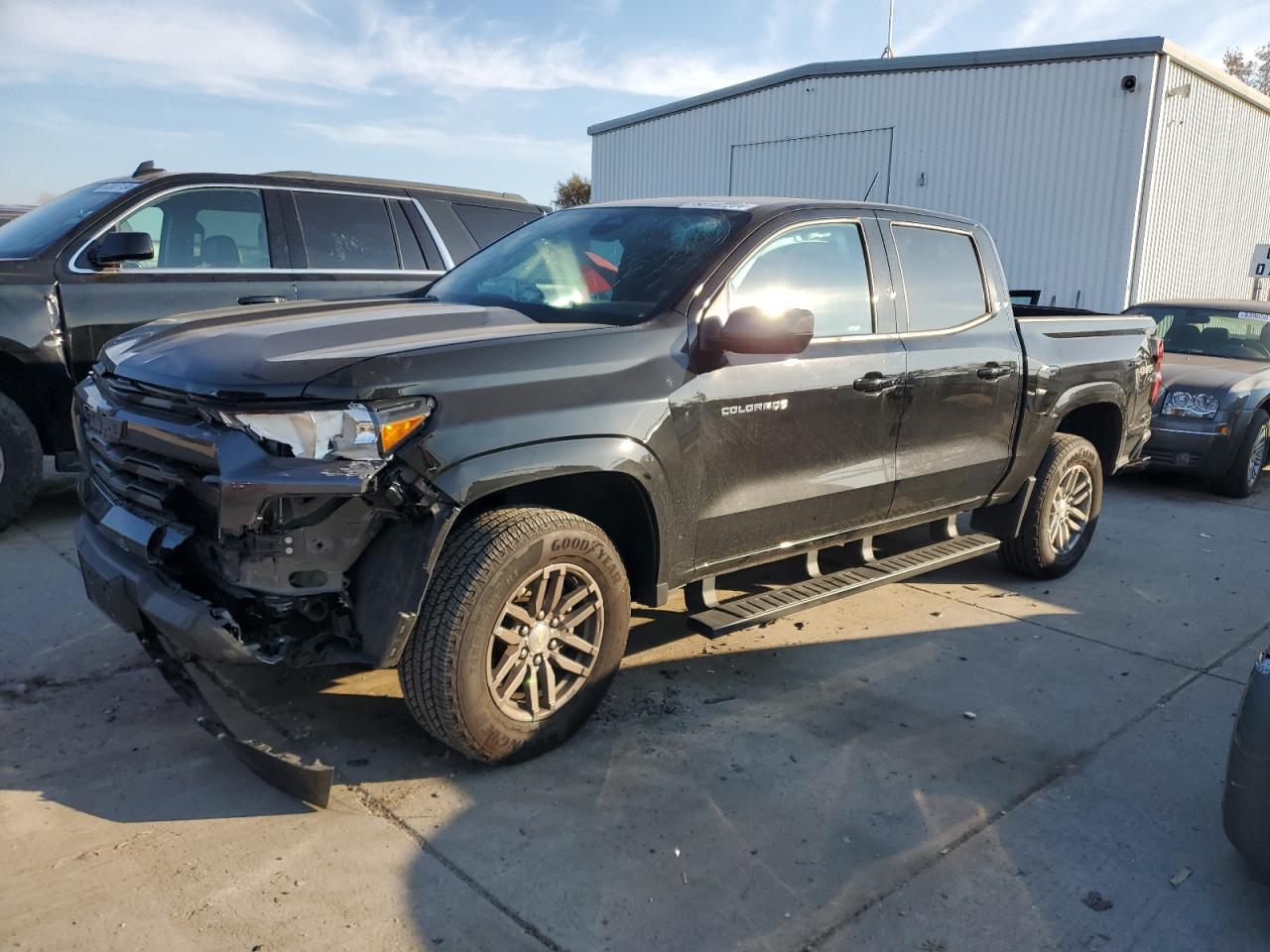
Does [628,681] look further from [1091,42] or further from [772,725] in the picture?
[1091,42]

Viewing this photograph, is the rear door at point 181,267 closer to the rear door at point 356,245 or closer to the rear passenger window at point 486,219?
the rear door at point 356,245

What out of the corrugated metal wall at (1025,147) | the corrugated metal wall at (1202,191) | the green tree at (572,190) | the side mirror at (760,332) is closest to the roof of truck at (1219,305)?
the corrugated metal wall at (1025,147)

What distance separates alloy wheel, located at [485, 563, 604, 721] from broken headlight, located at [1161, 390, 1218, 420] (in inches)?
267

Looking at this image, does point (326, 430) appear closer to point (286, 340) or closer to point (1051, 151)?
point (286, 340)

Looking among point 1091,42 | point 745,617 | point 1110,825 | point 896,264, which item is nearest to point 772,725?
point 745,617

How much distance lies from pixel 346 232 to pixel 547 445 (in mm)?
4227

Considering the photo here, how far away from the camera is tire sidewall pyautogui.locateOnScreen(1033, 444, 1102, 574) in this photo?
5.45 m

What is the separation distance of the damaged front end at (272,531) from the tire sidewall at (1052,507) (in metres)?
3.77

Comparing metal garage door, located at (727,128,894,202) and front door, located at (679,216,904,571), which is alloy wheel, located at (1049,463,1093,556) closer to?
front door, located at (679,216,904,571)


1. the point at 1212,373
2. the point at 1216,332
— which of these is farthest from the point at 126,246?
the point at 1216,332

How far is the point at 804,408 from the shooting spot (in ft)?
12.9

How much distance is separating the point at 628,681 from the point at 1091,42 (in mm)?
14997

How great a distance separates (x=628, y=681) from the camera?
4.08 metres

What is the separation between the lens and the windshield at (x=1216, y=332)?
917 centimetres
